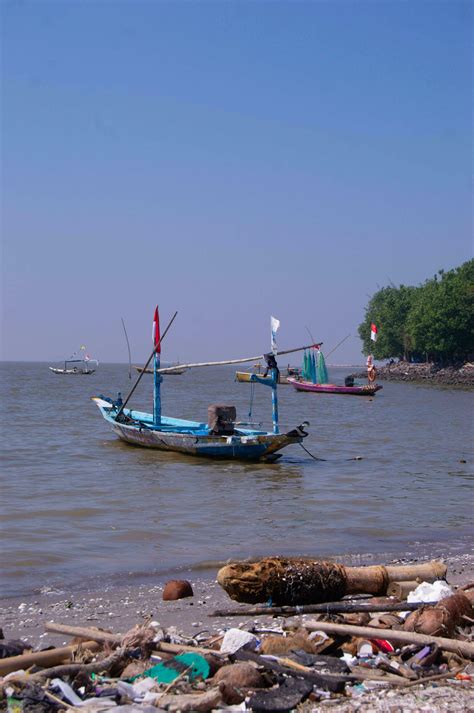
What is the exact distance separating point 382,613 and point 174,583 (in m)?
2.78

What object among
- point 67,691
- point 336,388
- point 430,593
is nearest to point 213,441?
point 430,593

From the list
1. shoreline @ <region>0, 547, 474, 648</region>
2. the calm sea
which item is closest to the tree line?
the calm sea

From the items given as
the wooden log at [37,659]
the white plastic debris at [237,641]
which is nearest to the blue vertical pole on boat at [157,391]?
the white plastic debris at [237,641]

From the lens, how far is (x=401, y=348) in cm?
10919

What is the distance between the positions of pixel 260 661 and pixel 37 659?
5.38 feet

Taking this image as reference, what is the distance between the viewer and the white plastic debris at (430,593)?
297 inches

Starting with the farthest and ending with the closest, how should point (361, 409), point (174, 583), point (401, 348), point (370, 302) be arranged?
point (370, 302) < point (401, 348) < point (361, 409) < point (174, 583)

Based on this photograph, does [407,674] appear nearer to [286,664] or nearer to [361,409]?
[286,664]

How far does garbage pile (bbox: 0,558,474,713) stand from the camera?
5.33 meters

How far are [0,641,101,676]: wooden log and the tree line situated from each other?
85108mm

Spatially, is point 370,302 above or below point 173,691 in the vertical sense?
above

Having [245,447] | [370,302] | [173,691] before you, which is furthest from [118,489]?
[370,302]

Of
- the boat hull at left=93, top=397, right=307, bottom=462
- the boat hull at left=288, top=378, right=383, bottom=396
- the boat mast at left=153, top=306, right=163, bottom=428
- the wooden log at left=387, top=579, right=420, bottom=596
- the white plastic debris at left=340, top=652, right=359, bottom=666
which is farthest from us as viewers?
the boat hull at left=288, top=378, right=383, bottom=396

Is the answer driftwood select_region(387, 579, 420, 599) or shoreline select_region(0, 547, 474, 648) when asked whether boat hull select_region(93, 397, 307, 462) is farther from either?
driftwood select_region(387, 579, 420, 599)
